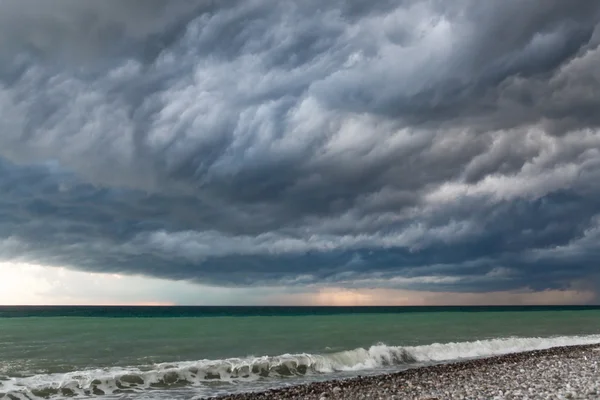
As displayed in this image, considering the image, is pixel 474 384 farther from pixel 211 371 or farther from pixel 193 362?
pixel 193 362

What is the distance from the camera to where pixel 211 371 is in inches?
1107

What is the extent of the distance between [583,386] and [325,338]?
31632 mm

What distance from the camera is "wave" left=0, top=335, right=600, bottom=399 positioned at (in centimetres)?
2403

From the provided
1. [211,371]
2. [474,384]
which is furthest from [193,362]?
[474,384]

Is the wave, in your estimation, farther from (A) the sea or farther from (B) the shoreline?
(B) the shoreline

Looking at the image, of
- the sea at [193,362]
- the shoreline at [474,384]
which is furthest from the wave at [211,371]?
the shoreline at [474,384]

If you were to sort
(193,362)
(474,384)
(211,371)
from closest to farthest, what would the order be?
(474,384), (211,371), (193,362)

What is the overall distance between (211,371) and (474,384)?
1445 cm

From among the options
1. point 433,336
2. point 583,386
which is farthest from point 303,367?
point 433,336

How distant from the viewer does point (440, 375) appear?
24.0 meters

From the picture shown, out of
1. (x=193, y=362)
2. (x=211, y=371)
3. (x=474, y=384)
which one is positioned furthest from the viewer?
(x=193, y=362)

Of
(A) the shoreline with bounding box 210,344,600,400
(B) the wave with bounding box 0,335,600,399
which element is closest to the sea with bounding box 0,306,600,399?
(B) the wave with bounding box 0,335,600,399

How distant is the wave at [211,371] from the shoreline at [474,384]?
5763 mm

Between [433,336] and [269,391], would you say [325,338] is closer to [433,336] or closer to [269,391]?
[433,336]
